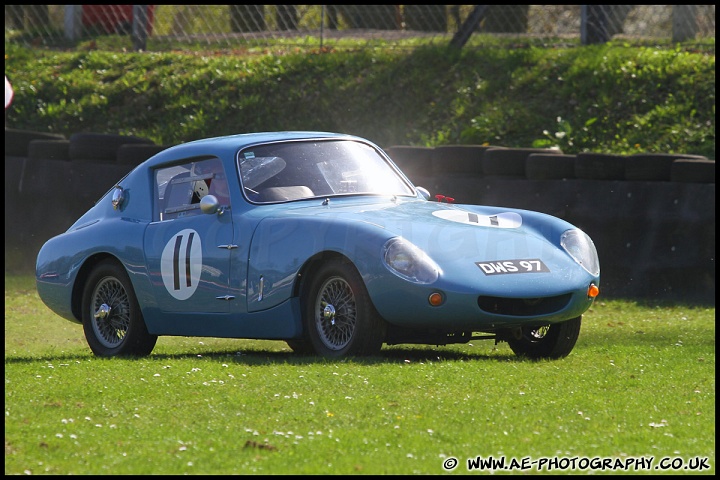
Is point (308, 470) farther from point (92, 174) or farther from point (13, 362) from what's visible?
point (92, 174)

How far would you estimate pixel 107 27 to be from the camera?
74.3ft

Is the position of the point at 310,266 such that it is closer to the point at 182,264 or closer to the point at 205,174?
the point at 182,264

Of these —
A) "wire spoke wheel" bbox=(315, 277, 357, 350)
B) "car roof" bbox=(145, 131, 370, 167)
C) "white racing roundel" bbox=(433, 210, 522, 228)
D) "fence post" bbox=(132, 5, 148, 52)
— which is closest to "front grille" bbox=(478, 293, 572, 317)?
"white racing roundel" bbox=(433, 210, 522, 228)

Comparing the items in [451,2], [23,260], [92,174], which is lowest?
[23,260]

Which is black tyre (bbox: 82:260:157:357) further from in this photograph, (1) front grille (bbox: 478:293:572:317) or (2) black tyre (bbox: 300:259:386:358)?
(1) front grille (bbox: 478:293:572:317)

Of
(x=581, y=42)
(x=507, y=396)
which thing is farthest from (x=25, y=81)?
(x=507, y=396)

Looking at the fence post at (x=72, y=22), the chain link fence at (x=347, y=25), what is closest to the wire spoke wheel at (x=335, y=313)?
the chain link fence at (x=347, y=25)

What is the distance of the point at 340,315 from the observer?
6746 millimetres

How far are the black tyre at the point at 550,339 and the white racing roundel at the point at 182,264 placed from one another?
2113 mm

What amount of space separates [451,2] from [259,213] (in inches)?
480

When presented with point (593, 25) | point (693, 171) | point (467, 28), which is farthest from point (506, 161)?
point (467, 28)

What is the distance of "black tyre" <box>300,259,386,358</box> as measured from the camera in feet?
21.5

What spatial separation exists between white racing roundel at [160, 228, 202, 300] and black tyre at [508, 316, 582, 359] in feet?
6.93

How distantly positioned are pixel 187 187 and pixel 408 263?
7.32 ft
